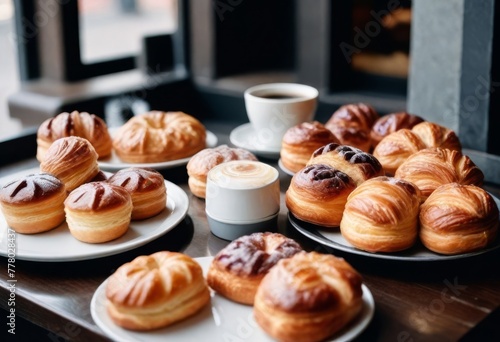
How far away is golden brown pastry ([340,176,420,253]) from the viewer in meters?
1.14

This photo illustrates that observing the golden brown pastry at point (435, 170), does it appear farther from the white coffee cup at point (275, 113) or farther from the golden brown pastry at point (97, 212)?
the golden brown pastry at point (97, 212)

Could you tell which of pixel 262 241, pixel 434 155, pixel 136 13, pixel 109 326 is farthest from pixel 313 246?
pixel 136 13

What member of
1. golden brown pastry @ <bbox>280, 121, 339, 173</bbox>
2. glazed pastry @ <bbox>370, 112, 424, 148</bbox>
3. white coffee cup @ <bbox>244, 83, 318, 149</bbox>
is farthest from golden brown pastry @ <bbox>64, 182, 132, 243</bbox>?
glazed pastry @ <bbox>370, 112, 424, 148</bbox>

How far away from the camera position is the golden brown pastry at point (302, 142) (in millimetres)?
1531

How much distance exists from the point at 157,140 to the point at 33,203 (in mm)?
441

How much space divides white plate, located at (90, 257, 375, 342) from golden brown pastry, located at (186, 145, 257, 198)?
457 millimetres

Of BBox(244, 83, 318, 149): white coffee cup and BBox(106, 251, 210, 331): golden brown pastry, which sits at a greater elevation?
BBox(244, 83, 318, 149): white coffee cup

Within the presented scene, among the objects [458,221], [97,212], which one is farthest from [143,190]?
[458,221]

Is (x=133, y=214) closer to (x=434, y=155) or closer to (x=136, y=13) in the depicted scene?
(x=434, y=155)

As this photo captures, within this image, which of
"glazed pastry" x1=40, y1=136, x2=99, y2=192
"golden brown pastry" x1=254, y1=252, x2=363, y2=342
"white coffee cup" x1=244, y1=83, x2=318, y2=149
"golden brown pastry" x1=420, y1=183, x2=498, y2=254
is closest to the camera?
"golden brown pastry" x1=254, y1=252, x2=363, y2=342

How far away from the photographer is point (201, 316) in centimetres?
100

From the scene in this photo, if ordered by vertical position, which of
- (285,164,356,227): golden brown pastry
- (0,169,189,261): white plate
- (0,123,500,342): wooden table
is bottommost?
(0,123,500,342): wooden table

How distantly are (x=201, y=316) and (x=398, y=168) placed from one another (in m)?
0.56

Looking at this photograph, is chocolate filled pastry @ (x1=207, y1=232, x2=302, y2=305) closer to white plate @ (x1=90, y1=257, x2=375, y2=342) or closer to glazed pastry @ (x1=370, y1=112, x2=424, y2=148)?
white plate @ (x1=90, y1=257, x2=375, y2=342)
